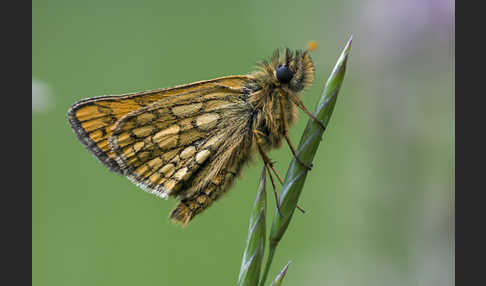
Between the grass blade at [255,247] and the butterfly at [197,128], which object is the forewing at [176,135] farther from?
the grass blade at [255,247]

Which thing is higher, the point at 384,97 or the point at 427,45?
the point at 427,45

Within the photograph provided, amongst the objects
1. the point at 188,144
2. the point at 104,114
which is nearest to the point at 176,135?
the point at 188,144

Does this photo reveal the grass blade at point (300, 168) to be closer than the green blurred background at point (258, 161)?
Yes

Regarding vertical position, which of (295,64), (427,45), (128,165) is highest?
(427,45)

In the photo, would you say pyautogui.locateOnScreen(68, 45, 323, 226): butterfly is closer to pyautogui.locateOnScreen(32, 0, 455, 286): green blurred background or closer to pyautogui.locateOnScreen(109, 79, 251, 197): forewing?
pyautogui.locateOnScreen(109, 79, 251, 197): forewing

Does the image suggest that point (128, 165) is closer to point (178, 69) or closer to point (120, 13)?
point (178, 69)

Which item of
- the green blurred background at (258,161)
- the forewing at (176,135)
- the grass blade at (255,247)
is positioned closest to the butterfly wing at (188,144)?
the forewing at (176,135)

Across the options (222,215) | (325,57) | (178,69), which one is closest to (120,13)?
(178,69)
